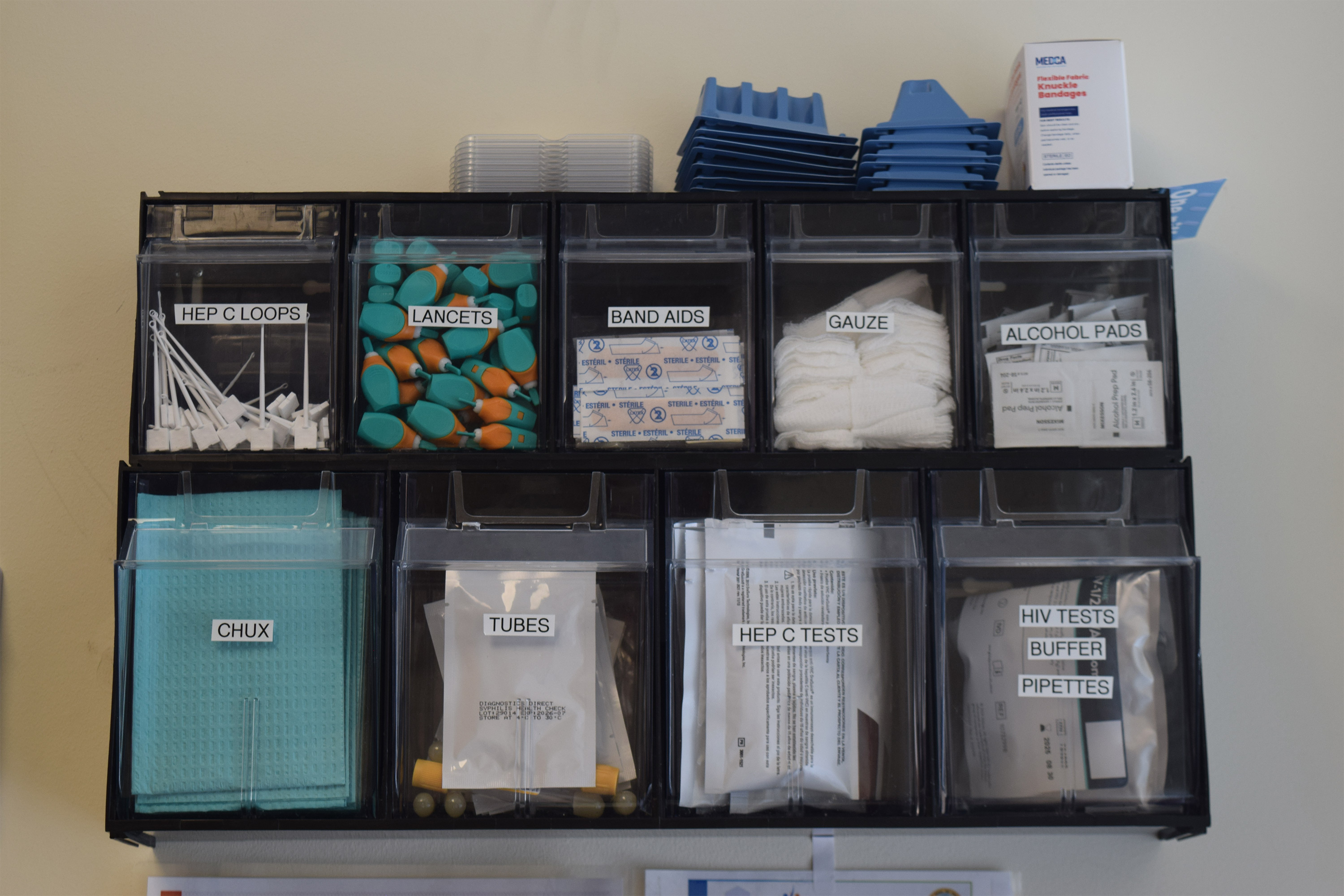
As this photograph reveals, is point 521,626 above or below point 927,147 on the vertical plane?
below

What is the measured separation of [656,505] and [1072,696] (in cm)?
59

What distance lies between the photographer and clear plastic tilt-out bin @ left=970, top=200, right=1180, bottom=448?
1.22 m

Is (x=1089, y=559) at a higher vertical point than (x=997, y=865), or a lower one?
higher

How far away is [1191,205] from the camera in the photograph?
140cm

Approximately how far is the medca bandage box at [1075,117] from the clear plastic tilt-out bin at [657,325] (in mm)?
429

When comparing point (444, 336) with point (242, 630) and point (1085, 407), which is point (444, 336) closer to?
point (242, 630)

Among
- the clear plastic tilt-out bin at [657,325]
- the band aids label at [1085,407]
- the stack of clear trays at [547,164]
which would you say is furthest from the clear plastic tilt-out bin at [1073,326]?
the stack of clear trays at [547,164]

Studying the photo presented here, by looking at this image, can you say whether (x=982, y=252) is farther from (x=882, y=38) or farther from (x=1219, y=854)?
(x=1219, y=854)

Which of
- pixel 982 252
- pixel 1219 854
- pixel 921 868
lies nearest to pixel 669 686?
pixel 921 868

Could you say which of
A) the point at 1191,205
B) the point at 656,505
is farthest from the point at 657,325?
the point at 1191,205

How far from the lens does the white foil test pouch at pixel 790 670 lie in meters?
1.18

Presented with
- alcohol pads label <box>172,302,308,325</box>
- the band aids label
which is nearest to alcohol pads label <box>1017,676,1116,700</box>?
the band aids label

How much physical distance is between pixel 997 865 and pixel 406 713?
913mm

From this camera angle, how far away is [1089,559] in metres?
1.20
